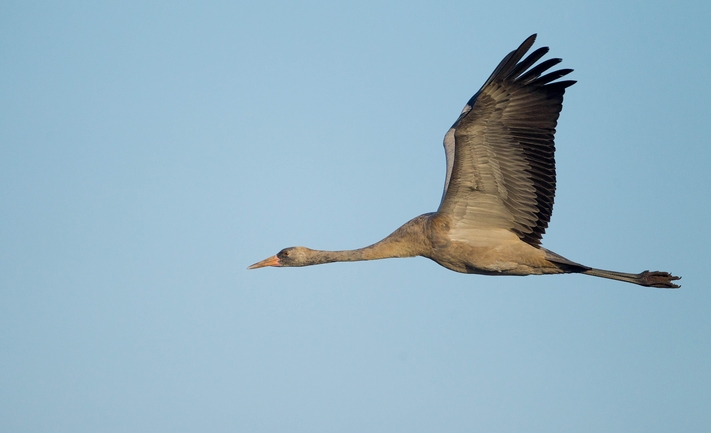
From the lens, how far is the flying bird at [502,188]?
43.7 ft

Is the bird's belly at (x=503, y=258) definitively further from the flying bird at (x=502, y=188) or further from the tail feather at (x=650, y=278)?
the tail feather at (x=650, y=278)

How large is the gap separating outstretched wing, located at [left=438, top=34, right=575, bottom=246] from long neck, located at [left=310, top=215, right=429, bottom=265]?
1.78ft

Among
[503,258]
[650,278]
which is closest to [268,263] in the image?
[503,258]

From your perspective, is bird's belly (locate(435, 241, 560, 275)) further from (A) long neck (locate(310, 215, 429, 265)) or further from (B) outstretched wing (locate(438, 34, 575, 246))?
(A) long neck (locate(310, 215, 429, 265))

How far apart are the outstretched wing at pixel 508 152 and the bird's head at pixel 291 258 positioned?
2644 millimetres

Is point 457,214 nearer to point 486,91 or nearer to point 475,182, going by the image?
point 475,182

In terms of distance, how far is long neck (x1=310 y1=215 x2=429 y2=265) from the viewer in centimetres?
1459

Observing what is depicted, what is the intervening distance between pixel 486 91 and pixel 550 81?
1.05 meters

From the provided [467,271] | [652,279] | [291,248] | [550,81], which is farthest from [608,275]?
[291,248]

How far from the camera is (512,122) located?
13469 mm

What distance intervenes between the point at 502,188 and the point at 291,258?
3.81m

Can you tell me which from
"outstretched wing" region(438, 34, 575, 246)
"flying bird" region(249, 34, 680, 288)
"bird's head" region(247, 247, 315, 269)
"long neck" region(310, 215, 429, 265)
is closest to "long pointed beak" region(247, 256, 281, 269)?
"bird's head" region(247, 247, 315, 269)

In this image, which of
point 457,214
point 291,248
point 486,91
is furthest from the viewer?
point 291,248

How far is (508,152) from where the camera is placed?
1359cm
